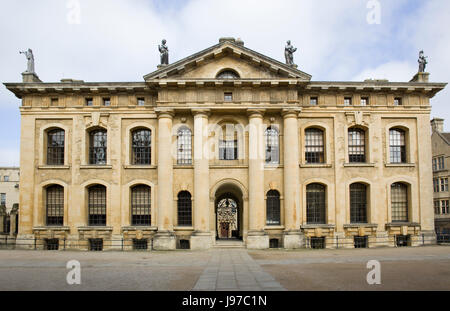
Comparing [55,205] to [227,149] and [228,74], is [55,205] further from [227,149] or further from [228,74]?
[228,74]

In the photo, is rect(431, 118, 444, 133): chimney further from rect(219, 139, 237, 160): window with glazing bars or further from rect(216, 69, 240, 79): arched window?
rect(216, 69, 240, 79): arched window

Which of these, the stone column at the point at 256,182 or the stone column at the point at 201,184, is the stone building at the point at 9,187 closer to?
the stone column at the point at 201,184

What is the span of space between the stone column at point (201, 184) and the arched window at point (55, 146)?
34.9 feet

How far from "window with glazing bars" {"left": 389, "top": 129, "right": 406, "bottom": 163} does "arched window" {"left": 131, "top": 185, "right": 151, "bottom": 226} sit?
19.0m

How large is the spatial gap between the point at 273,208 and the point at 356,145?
325 inches

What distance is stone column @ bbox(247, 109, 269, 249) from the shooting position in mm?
28469

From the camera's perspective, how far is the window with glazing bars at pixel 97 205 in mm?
30844

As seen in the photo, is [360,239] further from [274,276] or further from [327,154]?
[274,276]

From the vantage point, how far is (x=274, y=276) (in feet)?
48.0

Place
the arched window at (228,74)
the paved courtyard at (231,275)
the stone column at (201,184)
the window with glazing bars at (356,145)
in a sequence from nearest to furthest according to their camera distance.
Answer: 1. the paved courtyard at (231,275)
2. the stone column at (201,184)
3. the arched window at (228,74)
4. the window with glazing bars at (356,145)

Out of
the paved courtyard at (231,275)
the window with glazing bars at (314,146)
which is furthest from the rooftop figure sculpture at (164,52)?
the paved courtyard at (231,275)

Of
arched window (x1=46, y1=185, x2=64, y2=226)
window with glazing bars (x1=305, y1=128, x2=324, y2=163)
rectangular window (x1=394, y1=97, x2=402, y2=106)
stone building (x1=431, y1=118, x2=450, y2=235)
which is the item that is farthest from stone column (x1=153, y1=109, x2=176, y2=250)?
stone building (x1=431, y1=118, x2=450, y2=235)
